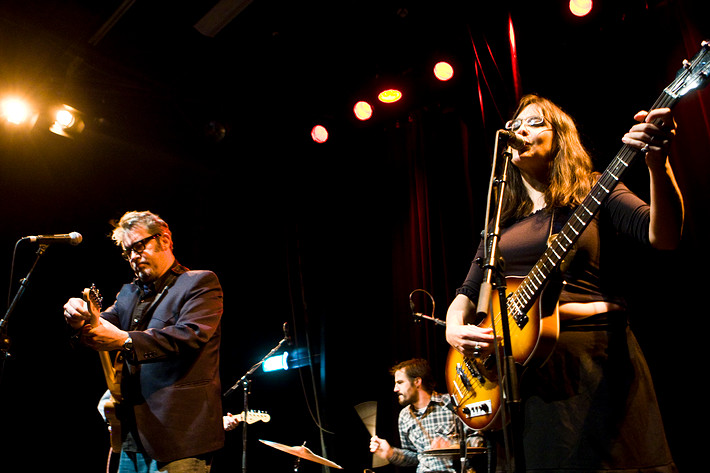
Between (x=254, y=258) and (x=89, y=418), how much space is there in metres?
2.70

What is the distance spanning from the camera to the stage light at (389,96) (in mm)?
4801

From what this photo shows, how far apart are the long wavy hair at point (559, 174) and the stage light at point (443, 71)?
2075 millimetres

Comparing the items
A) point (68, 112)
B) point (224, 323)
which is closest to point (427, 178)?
point (224, 323)

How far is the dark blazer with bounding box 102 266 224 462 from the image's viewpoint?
2662 mm

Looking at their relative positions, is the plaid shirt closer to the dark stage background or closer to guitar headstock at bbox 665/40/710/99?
the dark stage background

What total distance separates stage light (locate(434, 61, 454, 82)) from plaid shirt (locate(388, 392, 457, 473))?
9.46ft

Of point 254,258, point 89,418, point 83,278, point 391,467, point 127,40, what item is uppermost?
point 127,40

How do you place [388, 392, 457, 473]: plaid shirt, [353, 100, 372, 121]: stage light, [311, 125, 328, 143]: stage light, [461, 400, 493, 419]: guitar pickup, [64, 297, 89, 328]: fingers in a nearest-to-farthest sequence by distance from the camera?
[461, 400, 493, 419]: guitar pickup → [64, 297, 89, 328]: fingers → [388, 392, 457, 473]: plaid shirt → [353, 100, 372, 121]: stage light → [311, 125, 328, 143]: stage light

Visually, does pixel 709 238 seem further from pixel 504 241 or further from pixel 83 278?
pixel 83 278

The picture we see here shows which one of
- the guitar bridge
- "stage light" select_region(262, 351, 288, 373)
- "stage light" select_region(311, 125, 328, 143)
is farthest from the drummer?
the guitar bridge

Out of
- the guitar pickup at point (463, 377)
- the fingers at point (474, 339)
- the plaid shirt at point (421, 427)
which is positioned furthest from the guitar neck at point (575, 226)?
the plaid shirt at point (421, 427)

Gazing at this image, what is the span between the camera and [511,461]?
4.93 feet

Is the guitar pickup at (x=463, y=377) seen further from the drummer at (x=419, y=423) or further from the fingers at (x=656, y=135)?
the drummer at (x=419, y=423)

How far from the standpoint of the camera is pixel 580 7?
3.63 meters
